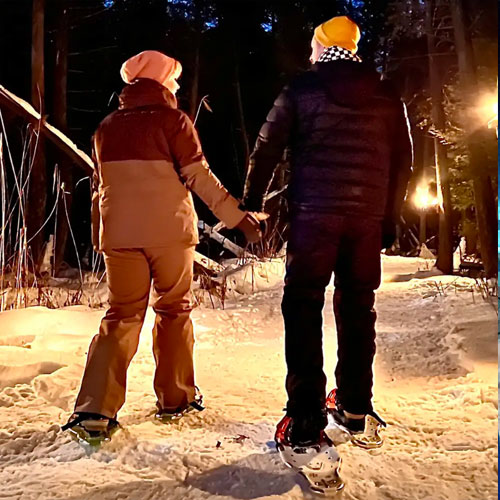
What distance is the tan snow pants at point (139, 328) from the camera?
8.53ft

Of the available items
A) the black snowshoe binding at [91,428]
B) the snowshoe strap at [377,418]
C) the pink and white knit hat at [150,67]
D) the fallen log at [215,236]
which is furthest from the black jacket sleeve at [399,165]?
the fallen log at [215,236]

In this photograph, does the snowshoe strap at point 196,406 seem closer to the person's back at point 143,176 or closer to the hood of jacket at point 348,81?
the person's back at point 143,176

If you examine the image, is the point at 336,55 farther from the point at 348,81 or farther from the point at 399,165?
the point at 399,165

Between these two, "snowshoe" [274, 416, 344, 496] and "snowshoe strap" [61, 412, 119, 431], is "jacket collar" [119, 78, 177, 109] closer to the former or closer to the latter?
"snowshoe strap" [61, 412, 119, 431]

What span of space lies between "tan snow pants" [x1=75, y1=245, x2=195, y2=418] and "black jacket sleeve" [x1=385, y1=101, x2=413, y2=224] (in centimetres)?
92

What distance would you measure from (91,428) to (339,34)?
194 cm

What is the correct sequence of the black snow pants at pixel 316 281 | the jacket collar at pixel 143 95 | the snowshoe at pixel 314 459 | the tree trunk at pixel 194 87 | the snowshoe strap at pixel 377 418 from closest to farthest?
the snowshoe at pixel 314 459 < the black snow pants at pixel 316 281 < the snowshoe strap at pixel 377 418 < the jacket collar at pixel 143 95 < the tree trunk at pixel 194 87

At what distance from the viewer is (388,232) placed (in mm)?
2596

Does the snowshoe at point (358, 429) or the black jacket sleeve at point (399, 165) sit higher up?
the black jacket sleeve at point (399, 165)

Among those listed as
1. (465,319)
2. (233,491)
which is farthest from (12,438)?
(465,319)

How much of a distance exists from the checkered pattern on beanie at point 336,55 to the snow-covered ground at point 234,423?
1.59 m

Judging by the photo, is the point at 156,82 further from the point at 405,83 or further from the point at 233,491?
the point at 405,83

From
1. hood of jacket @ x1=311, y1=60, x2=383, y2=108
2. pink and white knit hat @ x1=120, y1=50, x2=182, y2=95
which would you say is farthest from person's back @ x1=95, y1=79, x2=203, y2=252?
hood of jacket @ x1=311, y1=60, x2=383, y2=108

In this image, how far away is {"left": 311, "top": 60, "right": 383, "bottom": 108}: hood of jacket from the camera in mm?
2350
